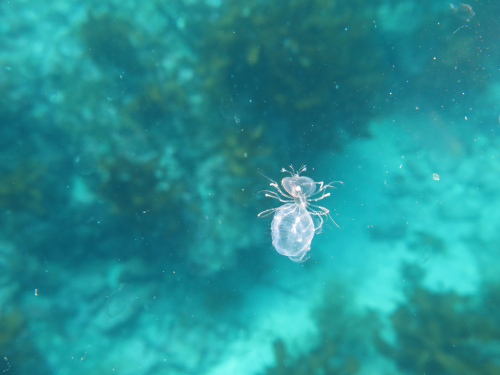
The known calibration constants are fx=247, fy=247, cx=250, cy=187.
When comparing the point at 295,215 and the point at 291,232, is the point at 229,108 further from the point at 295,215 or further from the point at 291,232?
the point at 291,232

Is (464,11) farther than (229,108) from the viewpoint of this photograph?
No

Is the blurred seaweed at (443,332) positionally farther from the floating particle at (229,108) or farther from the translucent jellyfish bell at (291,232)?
the floating particle at (229,108)

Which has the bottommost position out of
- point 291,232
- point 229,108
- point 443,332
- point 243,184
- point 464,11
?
point 443,332

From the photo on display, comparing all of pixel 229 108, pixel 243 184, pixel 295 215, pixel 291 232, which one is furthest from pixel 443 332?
pixel 229 108

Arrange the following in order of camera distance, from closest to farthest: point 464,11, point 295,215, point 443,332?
point 464,11, point 443,332, point 295,215

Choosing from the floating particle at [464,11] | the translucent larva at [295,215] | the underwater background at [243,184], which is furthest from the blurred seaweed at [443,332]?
the floating particle at [464,11]

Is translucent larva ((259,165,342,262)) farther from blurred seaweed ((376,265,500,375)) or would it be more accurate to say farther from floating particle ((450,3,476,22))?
floating particle ((450,3,476,22))

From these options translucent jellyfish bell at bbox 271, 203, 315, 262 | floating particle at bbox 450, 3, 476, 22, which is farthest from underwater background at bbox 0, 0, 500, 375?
translucent jellyfish bell at bbox 271, 203, 315, 262

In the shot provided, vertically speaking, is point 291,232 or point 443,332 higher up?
point 291,232
